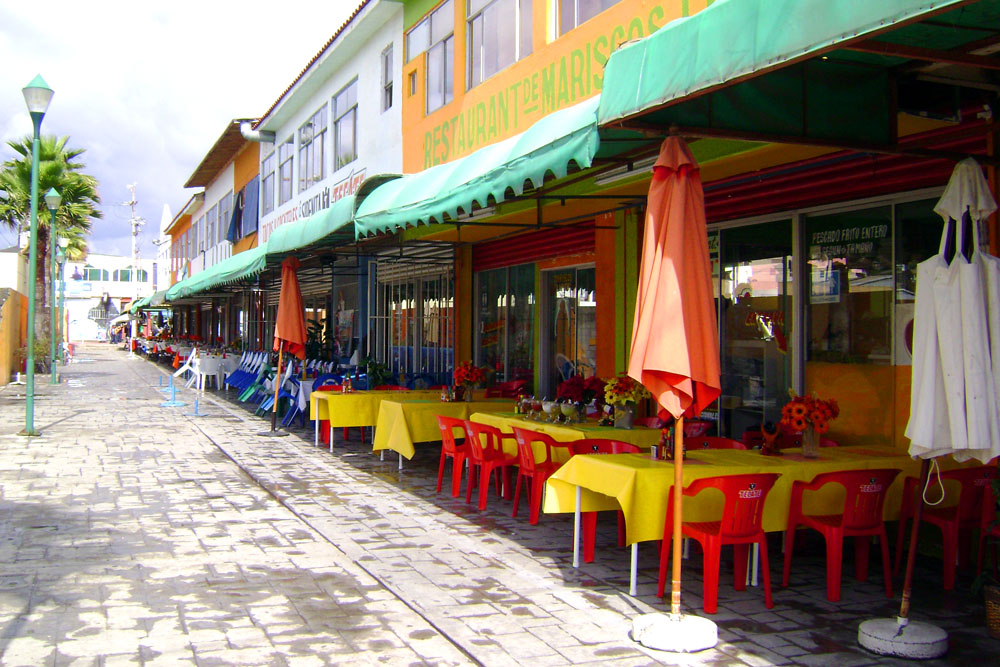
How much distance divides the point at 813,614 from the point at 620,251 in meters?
5.95

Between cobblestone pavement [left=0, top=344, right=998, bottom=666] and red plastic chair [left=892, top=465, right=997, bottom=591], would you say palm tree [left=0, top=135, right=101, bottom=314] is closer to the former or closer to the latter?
cobblestone pavement [left=0, top=344, right=998, bottom=666]

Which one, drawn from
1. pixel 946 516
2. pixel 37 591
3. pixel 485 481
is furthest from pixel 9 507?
pixel 946 516

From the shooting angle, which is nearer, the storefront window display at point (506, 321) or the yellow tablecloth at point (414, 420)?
the yellow tablecloth at point (414, 420)

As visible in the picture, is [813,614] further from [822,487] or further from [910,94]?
[910,94]

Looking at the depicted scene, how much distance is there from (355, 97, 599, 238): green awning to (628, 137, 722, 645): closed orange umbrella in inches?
29.5

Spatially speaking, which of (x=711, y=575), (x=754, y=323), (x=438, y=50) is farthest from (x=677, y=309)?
(x=438, y=50)

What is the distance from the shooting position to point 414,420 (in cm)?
1018

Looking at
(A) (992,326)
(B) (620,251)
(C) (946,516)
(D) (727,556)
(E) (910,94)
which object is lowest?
(D) (727,556)

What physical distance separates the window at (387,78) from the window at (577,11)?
6.70m

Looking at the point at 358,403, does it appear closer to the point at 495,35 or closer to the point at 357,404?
the point at 357,404

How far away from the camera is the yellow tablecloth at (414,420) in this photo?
1011cm

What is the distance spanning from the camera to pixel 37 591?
562 cm

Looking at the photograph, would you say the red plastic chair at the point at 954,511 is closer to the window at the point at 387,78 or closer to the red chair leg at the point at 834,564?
the red chair leg at the point at 834,564

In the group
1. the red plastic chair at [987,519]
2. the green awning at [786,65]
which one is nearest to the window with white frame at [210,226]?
the green awning at [786,65]
